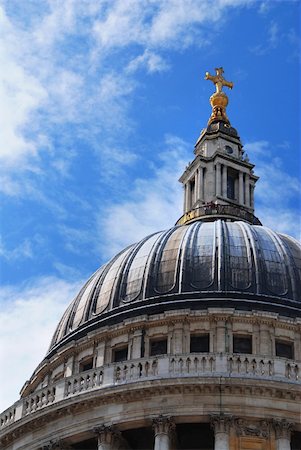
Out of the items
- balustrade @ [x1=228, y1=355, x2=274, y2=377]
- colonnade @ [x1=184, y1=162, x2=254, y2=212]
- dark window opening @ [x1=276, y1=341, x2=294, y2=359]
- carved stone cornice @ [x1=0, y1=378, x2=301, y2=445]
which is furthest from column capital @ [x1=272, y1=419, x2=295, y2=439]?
colonnade @ [x1=184, y1=162, x2=254, y2=212]

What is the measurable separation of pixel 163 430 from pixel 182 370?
2.44m

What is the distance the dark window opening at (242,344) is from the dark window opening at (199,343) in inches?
45.8

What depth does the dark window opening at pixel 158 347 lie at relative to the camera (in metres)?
49.4

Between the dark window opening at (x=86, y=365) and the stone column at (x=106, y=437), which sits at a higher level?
the dark window opening at (x=86, y=365)

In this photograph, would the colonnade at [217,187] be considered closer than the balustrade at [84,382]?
No

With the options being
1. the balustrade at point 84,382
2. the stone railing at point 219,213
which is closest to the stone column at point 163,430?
the balustrade at point 84,382

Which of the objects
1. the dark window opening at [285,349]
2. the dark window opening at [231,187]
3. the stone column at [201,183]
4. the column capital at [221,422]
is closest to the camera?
the column capital at [221,422]

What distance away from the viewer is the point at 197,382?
43.6 m

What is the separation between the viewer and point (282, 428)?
142 feet

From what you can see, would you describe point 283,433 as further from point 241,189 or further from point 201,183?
point 201,183

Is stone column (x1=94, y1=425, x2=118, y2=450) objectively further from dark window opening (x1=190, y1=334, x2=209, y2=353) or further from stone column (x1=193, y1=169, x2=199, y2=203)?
stone column (x1=193, y1=169, x2=199, y2=203)

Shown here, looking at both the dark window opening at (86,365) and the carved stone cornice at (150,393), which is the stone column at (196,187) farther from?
the carved stone cornice at (150,393)

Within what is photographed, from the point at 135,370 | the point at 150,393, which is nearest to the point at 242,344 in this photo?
the point at 135,370

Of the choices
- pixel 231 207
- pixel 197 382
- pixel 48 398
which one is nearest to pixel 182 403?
pixel 197 382
